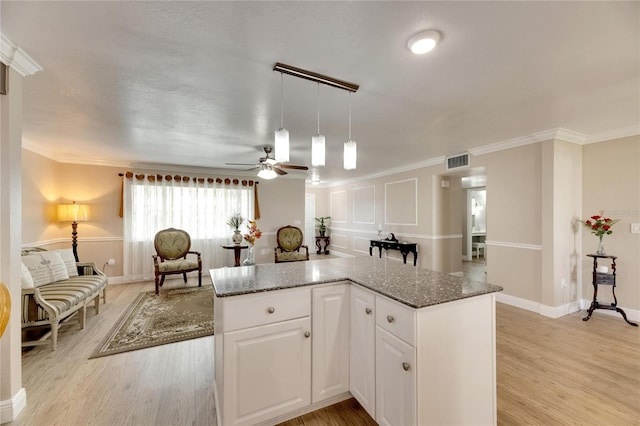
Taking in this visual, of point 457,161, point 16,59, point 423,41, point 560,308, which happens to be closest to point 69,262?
point 16,59

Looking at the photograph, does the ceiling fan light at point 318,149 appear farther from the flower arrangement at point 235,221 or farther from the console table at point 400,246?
the console table at point 400,246

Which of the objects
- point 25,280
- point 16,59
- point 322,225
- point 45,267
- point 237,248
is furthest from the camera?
point 322,225

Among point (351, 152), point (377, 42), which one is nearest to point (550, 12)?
point (377, 42)

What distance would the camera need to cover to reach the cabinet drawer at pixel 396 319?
1.38m

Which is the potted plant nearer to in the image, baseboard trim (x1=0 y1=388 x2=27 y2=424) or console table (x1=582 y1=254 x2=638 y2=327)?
console table (x1=582 y1=254 x2=638 y2=327)

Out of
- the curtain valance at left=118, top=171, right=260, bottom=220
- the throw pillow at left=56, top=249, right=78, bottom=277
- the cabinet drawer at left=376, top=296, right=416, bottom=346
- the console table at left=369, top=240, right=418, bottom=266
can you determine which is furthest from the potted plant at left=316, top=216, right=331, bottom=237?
the cabinet drawer at left=376, top=296, right=416, bottom=346

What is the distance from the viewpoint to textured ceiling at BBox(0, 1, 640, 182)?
1411mm

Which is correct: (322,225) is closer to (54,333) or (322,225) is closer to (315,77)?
(54,333)

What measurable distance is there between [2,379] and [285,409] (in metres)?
1.87

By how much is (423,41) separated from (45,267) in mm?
4470

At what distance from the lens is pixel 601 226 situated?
3318 mm

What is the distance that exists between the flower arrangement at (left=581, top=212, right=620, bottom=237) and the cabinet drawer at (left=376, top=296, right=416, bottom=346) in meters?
3.60

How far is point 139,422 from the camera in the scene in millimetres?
1737

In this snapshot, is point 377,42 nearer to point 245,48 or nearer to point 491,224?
point 245,48
